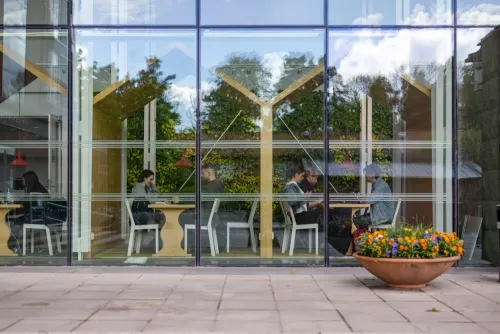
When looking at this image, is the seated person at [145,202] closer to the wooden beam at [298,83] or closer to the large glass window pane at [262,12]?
the wooden beam at [298,83]

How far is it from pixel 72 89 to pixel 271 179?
12.0 ft

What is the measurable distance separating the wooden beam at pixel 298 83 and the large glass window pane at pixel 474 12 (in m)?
2.45

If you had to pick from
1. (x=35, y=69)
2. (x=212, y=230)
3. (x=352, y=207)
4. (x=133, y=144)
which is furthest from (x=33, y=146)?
(x=352, y=207)

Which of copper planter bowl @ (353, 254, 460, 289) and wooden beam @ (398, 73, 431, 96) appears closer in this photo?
copper planter bowl @ (353, 254, 460, 289)

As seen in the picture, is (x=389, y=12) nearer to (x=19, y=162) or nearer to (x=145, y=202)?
(x=145, y=202)

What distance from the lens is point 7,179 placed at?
10.3 m

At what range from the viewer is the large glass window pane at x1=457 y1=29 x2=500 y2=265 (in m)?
10.1

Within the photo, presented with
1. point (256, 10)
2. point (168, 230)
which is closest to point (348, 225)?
point (168, 230)

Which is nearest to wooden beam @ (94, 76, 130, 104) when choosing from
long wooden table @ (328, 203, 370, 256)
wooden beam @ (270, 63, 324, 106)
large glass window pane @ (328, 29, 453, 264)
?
wooden beam @ (270, 63, 324, 106)

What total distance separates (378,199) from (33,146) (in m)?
5.79

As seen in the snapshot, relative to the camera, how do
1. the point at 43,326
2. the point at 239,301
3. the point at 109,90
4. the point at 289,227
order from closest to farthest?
1. the point at 43,326
2. the point at 239,301
3. the point at 289,227
4. the point at 109,90

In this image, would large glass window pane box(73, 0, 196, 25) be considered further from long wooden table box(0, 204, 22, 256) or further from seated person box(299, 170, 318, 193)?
long wooden table box(0, 204, 22, 256)

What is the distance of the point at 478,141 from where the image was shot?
1023cm

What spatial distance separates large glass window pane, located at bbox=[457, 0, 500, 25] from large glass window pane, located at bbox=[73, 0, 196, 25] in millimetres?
4429
